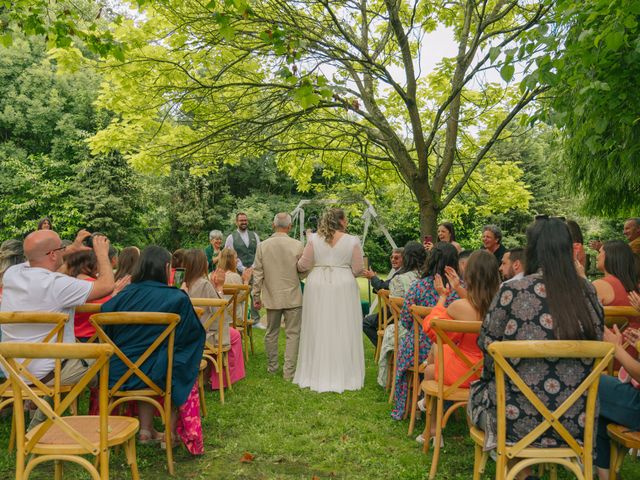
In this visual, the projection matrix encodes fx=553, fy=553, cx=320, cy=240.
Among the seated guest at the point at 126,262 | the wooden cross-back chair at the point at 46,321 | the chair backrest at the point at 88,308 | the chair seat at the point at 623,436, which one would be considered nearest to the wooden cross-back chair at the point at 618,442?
the chair seat at the point at 623,436

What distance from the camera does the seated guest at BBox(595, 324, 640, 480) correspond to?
10.6 ft

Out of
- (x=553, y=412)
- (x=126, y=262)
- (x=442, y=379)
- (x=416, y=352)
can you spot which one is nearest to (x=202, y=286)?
(x=126, y=262)

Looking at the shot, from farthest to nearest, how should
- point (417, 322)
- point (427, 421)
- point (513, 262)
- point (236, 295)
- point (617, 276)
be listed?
point (236, 295) → point (513, 262) → point (417, 322) → point (617, 276) → point (427, 421)

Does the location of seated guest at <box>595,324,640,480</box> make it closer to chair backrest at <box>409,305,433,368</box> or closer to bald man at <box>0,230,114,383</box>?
chair backrest at <box>409,305,433,368</box>

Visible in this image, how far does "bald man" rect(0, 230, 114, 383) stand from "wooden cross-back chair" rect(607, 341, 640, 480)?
3505mm

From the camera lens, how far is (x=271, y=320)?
24.1 feet

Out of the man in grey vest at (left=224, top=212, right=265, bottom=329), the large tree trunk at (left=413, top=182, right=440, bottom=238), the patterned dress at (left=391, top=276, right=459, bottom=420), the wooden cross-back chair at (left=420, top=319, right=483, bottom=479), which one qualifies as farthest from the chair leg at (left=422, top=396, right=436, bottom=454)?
the man in grey vest at (left=224, top=212, right=265, bottom=329)

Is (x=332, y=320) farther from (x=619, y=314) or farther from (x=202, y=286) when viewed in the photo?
(x=619, y=314)

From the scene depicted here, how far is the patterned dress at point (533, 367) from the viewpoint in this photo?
2.85 meters

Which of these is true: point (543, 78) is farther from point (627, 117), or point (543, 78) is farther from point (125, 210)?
point (125, 210)

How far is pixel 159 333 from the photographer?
4.12 metres

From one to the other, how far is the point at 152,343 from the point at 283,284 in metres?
3.27

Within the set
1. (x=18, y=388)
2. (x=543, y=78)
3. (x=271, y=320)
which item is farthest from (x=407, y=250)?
(x=18, y=388)

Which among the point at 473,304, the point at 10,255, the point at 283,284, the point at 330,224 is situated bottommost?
the point at 283,284
